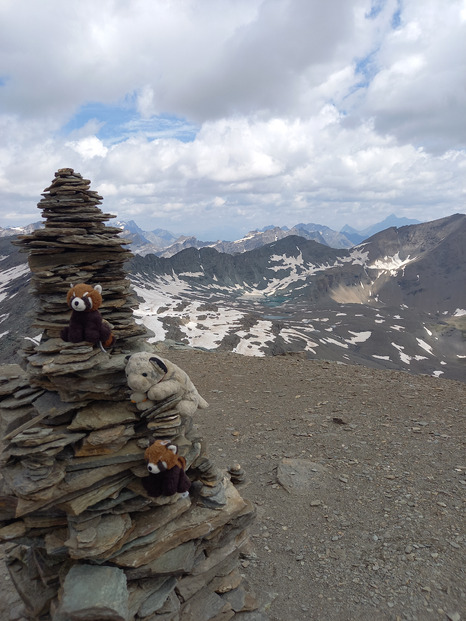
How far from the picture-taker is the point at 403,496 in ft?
40.8

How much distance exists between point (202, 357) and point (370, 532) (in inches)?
715

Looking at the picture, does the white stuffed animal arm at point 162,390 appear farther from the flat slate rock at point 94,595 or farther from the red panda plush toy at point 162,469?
the flat slate rock at point 94,595

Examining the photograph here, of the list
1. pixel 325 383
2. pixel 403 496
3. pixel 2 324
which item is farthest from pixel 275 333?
pixel 403 496

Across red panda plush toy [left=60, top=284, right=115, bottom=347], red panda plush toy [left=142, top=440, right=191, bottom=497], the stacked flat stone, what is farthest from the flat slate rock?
the stacked flat stone

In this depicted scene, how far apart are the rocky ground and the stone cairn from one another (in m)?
2.03

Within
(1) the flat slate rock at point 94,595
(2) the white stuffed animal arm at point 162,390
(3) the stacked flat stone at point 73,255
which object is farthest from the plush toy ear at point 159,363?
(1) the flat slate rock at point 94,595

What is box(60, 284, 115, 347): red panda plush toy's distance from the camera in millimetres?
8375

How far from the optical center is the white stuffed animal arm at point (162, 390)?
804 centimetres

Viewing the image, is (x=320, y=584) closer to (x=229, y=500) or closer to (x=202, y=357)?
(x=229, y=500)

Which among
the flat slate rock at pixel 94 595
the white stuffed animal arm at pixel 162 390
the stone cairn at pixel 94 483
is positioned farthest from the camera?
the white stuffed animal arm at pixel 162 390

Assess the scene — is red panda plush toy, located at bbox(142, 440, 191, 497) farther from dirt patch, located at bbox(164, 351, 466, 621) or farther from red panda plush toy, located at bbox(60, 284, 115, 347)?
dirt patch, located at bbox(164, 351, 466, 621)

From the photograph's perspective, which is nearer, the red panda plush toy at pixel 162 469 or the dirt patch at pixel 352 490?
the red panda plush toy at pixel 162 469

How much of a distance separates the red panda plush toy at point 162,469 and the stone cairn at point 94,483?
0.22 m

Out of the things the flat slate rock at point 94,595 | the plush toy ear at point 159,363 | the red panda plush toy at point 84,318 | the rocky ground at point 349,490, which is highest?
the red panda plush toy at point 84,318
